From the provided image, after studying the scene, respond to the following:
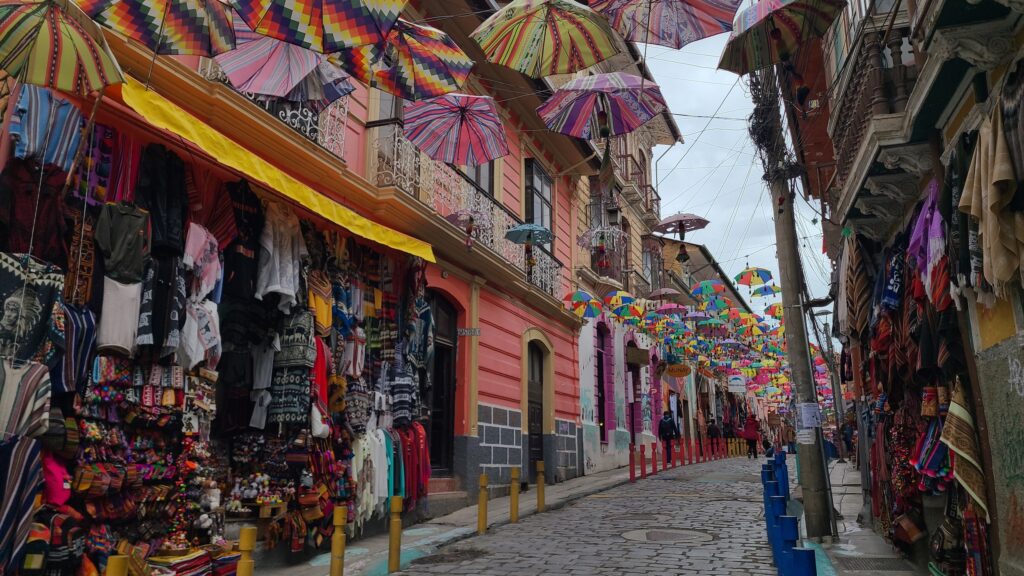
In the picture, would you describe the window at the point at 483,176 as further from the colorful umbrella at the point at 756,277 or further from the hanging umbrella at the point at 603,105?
the colorful umbrella at the point at 756,277

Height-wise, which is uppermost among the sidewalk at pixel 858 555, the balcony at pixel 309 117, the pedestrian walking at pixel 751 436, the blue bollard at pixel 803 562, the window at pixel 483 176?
the window at pixel 483 176

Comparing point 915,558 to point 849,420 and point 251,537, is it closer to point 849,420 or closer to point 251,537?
point 251,537

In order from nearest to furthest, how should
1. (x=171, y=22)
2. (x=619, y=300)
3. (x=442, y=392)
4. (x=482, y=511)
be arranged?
(x=171, y=22)
(x=482, y=511)
(x=442, y=392)
(x=619, y=300)

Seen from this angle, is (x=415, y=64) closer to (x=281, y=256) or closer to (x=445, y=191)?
(x=281, y=256)

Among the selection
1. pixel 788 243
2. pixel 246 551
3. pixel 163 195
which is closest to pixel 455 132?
pixel 163 195

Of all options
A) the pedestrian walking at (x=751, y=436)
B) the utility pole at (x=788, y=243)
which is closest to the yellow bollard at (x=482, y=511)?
the utility pole at (x=788, y=243)

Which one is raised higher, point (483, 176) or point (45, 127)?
point (483, 176)

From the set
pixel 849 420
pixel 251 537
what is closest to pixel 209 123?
pixel 251 537

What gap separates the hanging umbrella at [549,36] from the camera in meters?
6.59

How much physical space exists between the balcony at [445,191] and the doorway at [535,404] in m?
1.66

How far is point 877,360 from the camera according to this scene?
8461 mm

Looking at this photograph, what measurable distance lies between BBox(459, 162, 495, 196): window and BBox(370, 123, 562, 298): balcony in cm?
42

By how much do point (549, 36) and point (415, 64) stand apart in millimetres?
1312

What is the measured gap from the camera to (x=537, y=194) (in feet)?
56.0
